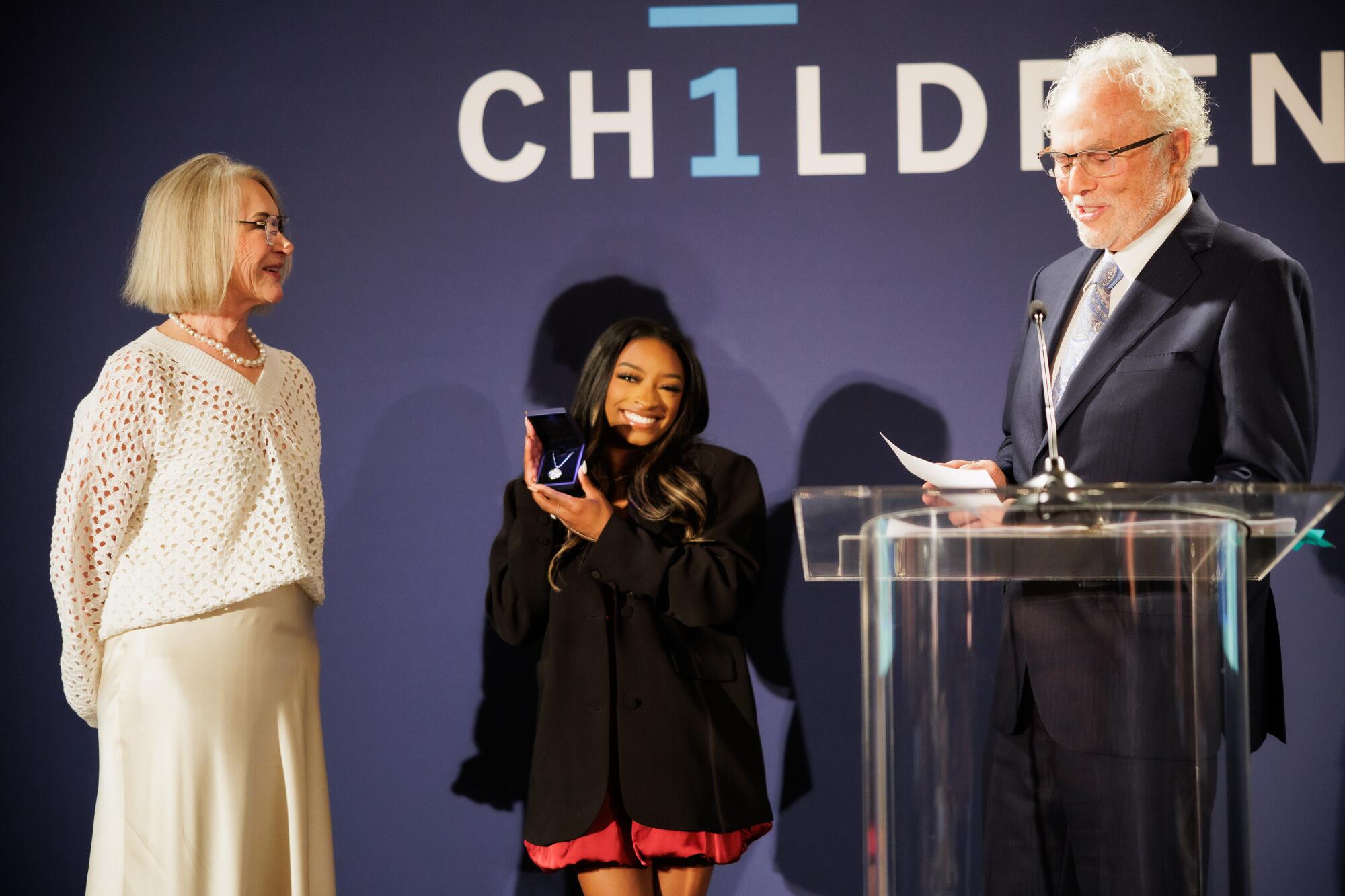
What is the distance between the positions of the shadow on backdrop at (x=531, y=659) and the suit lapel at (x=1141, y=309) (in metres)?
1.55

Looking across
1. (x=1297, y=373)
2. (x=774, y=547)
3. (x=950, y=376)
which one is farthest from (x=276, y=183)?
(x=1297, y=373)

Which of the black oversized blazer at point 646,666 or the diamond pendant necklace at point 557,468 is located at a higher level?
the diamond pendant necklace at point 557,468

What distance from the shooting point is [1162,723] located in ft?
5.73

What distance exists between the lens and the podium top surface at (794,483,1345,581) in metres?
1.72

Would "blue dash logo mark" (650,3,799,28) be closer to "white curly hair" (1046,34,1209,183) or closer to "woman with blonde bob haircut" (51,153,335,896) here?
"white curly hair" (1046,34,1209,183)

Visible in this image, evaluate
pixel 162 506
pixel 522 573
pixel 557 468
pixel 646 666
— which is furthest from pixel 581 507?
pixel 162 506

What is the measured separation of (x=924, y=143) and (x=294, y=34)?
1.88 m

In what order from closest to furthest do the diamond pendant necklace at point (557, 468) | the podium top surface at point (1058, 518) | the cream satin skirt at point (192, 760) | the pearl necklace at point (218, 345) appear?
the podium top surface at point (1058, 518) < the cream satin skirt at point (192, 760) < the pearl necklace at point (218, 345) < the diamond pendant necklace at point (557, 468)

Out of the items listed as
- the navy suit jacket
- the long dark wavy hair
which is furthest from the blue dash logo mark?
the navy suit jacket

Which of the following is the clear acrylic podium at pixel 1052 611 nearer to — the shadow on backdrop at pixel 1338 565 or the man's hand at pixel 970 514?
the man's hand at pixel 970 514

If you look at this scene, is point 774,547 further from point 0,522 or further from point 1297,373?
point 0,522

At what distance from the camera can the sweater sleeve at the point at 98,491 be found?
2.65m

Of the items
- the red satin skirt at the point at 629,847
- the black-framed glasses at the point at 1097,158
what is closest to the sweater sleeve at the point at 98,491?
the red satin skirt at the point at 629,847

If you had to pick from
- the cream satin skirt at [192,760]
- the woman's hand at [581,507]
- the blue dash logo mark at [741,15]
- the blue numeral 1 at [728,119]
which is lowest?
the cream satin skirt at [192,760]
